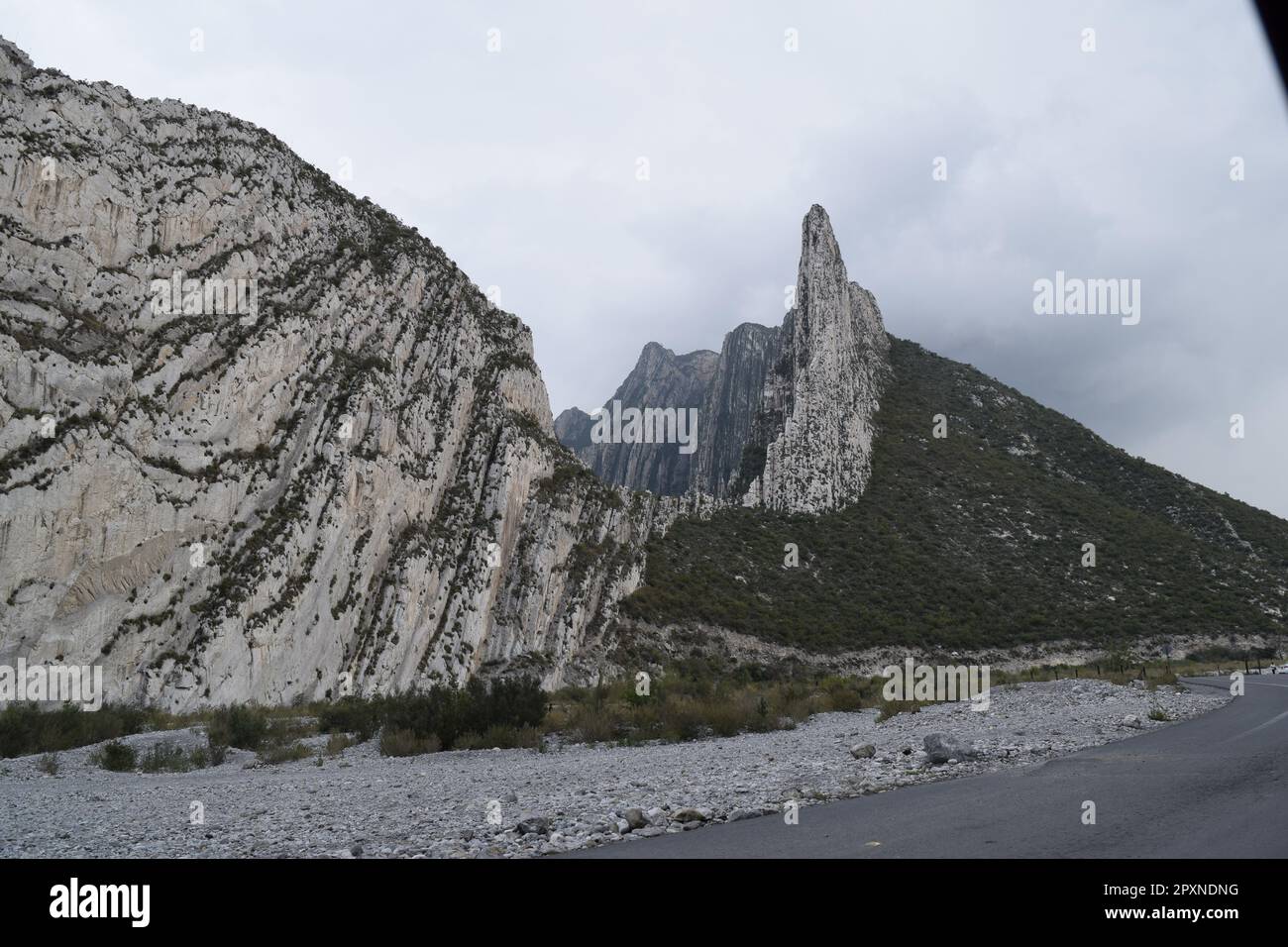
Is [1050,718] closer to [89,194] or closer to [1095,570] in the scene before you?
[89,194]

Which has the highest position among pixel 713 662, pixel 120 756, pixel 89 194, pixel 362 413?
pixel 89 194

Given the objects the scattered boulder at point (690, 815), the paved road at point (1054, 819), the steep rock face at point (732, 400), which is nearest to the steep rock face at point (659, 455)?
the steep rock face at point (732, 400)

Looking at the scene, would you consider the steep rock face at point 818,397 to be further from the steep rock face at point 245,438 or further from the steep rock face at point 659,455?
the steep rock face at point 245,438

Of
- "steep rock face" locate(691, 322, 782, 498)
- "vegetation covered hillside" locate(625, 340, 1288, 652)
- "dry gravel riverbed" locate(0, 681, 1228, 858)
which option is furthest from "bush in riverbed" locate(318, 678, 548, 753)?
"steep rock face" locate(691, 322, 782, 498)

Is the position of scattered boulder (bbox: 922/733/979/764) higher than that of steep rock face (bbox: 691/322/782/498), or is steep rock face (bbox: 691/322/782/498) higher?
Result: steep rock face (bbox: 691/322/782/498)

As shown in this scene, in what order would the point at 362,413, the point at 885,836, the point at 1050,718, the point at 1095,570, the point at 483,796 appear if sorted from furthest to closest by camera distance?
the point at 1095,570 → the point at 362,413 → the point at 1050,718 → the point at 483,796 → the point at 885,836

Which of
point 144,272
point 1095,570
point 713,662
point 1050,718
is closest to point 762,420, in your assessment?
point 1095,570

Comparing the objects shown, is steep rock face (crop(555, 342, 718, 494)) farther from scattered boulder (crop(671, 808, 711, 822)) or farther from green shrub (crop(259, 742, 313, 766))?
scattered boulder (crop(671, 808, 711, 822))
